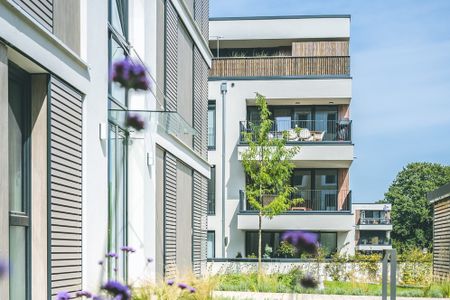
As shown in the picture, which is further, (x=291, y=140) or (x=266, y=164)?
(x=291, y=140)

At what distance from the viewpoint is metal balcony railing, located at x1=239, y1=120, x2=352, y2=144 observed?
25.2 metres

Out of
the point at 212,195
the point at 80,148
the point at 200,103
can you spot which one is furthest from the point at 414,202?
the point at 80,148

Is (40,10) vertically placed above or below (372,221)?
above

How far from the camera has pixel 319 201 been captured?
2578cm

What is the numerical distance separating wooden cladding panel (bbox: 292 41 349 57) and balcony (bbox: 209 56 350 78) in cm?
124

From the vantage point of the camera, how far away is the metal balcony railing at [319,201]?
83.4 feet

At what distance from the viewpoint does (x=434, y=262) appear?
62.2ft

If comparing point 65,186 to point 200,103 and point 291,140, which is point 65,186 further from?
point 291,140

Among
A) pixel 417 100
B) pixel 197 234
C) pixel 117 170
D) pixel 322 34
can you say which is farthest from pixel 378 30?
pixel 322 34

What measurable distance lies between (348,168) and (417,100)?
14.0 ft

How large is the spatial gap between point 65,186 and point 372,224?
45578 millimetres

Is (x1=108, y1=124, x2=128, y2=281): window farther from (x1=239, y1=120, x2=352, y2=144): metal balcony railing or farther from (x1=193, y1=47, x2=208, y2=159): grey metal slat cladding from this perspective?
(x1=239, y1=120, x2=352, y2=144): metal balcony railing

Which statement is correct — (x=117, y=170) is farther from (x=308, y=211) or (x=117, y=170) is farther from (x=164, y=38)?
(x=308, y=211)

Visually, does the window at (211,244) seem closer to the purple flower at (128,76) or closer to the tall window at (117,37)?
the tall window at (117,37)
